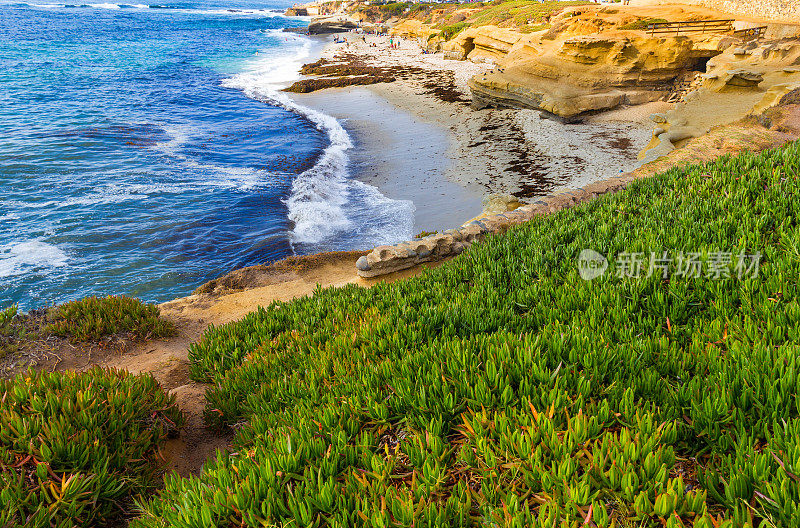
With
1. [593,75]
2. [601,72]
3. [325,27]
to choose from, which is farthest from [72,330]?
[325,27]

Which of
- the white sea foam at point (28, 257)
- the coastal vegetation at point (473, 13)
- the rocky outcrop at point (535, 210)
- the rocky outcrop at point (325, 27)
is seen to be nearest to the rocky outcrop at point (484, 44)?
the coastal vegetation at point (473, 13)

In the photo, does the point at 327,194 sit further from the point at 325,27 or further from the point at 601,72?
the point at 325,27

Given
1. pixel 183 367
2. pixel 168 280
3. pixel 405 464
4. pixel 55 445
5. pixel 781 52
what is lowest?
pixel 168 280

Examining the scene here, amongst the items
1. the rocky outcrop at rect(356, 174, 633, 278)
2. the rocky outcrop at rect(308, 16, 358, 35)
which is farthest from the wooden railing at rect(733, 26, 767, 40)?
the rocky outcrop at rect(308, 16, 358, 35)

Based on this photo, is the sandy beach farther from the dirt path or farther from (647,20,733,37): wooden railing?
(647,20,733,37): wooden railing

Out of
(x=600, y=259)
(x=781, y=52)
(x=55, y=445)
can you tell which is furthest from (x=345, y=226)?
(x=781, y=52)

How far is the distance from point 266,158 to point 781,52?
24.5m

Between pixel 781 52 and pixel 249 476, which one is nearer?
pixel 249 476

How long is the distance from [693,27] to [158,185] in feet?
104

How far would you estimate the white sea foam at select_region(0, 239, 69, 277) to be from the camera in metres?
12.7

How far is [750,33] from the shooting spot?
85.6ft

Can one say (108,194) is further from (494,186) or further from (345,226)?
(494,186)

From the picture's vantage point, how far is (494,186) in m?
18.3

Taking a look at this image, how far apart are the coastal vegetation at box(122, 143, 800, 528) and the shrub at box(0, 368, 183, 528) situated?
497 mm
